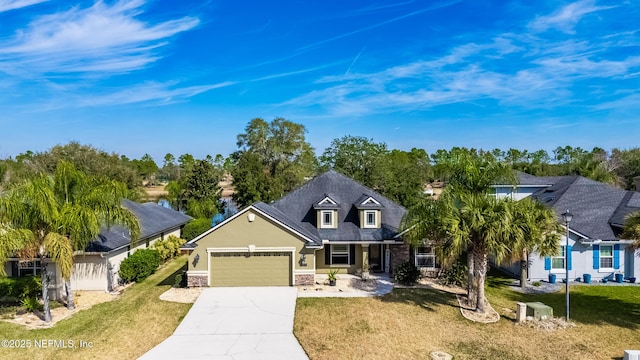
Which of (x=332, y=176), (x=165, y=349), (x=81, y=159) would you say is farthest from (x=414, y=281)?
(x=81, y=159)

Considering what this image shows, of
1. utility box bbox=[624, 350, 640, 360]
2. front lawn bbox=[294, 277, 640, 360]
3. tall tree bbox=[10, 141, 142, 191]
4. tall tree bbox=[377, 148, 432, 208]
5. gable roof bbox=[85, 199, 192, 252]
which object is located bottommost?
front lawn bbox=[294, 277, 640, 360]

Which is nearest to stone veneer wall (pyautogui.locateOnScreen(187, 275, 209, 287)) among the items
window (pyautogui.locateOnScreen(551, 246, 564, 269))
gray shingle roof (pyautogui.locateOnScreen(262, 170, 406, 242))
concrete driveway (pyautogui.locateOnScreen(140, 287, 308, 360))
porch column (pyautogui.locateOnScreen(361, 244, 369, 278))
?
concrete driveway (pyautogui.locateOnScreen(140, 287, 308, 360))

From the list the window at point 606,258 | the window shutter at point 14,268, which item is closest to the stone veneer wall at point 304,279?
the window shutter at point 14,268

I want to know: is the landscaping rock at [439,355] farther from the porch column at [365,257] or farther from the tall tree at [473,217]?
the porch column at [365,257]

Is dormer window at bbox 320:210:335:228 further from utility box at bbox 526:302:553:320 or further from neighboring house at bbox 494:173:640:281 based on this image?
utility box at bbox 526:302:553:320

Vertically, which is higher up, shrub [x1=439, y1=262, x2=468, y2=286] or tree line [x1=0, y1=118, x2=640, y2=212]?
tree line [x1=0, y1=118, x2=640, y2=212]

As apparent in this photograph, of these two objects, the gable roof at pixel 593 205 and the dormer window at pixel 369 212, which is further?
the dormer window at pixel 369 212
